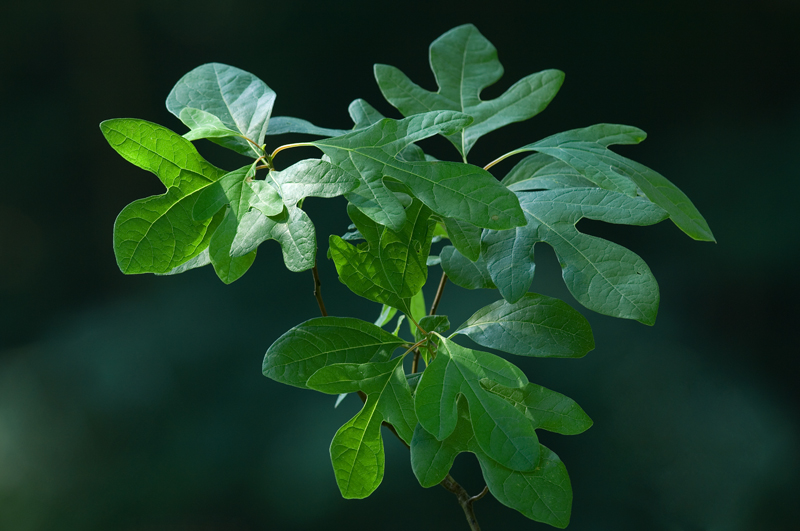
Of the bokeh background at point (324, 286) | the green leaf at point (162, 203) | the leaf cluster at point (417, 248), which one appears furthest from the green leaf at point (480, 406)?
the bokeh background at point (324, 286)

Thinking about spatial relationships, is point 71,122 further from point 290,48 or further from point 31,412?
point 31,412

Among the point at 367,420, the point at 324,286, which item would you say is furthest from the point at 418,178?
the point at 324,286

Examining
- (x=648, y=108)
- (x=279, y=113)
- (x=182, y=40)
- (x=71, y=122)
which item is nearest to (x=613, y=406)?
(x=648, y=108)

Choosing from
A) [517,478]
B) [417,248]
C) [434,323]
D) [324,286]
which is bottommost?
[324,286]

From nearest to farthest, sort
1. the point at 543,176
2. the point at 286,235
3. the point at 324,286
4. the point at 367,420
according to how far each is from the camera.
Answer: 1. the point at 286,235
2. the point at 367,420
3. the point at 543,176
4. the point at 324,286

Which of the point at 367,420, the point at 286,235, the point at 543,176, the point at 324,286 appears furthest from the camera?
the point at 324,286

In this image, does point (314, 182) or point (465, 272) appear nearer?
point (314, 182)

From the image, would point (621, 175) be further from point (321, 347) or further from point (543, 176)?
point (321, 347)

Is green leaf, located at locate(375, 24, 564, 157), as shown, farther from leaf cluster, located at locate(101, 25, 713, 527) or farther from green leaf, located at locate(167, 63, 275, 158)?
green leaf, located at locate(167, 63, 275, 158)

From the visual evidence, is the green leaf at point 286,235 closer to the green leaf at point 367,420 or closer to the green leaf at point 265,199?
the green leaf at point 265,199
